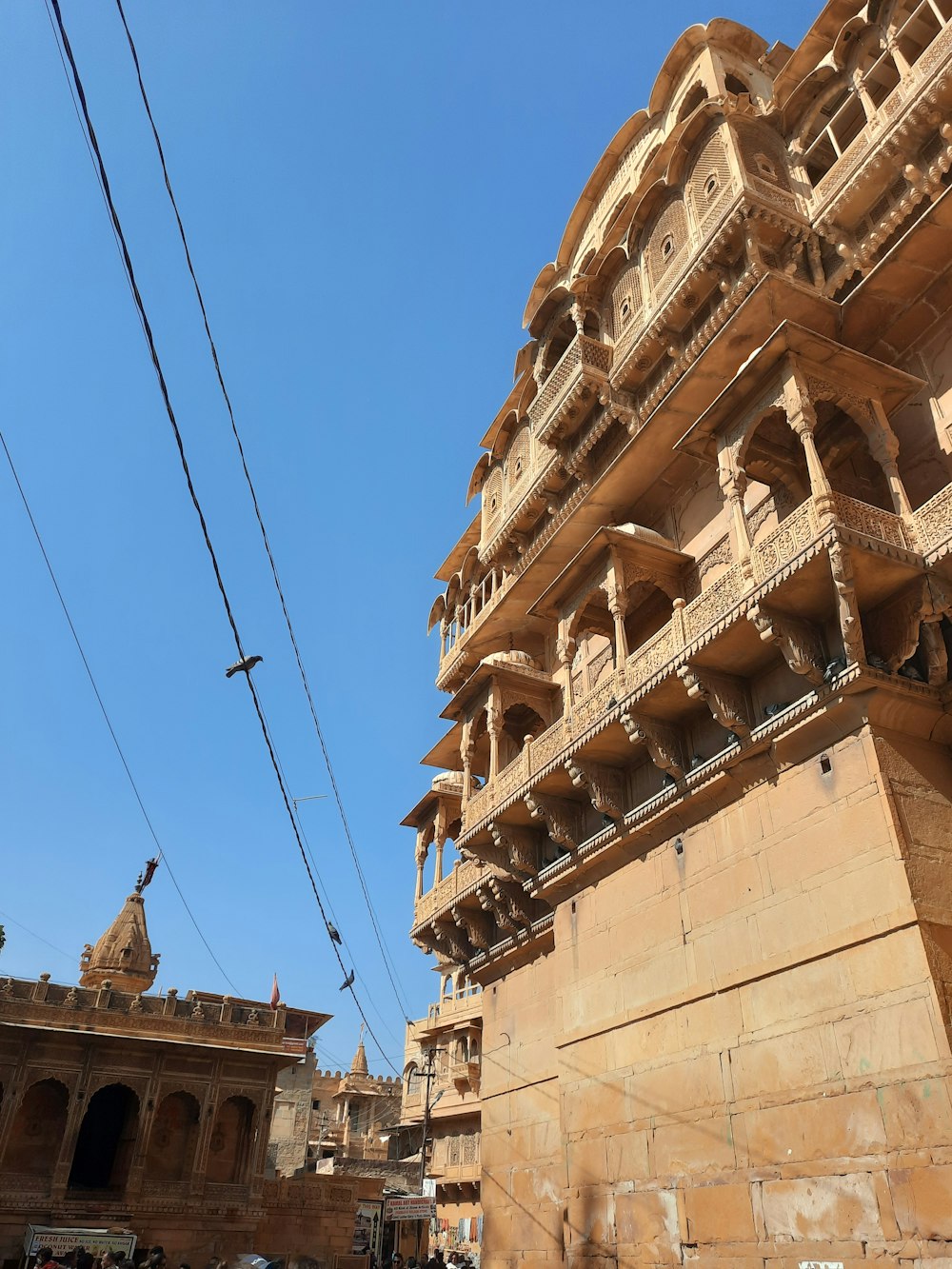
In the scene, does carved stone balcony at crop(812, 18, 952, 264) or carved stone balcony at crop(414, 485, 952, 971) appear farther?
carved stone balcony at crop(812, 18, 952, 264)

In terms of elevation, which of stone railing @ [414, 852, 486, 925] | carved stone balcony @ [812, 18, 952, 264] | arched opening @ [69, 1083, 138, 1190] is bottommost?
arched opening @ [69, 1083, 138, 1190]

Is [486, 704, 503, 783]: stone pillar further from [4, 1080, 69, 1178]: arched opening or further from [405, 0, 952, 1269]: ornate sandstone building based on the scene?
[4, 1080, 69, 1178]: arched opening

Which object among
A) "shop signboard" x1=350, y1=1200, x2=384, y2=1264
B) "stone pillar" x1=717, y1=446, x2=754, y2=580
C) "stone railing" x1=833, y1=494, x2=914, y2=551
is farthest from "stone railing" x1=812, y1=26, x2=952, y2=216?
"shop signboard" x1=350, y1=1200, x2=384, y2=1264

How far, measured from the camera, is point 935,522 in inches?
298

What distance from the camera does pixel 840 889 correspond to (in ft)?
23.6

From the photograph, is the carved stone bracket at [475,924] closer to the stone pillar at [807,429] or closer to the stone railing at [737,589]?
the stone railing at [737,589]

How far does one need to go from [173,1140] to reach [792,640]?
27.3 metres

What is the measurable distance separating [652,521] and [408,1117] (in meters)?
35.2

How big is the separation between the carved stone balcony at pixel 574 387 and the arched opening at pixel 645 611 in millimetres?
3037

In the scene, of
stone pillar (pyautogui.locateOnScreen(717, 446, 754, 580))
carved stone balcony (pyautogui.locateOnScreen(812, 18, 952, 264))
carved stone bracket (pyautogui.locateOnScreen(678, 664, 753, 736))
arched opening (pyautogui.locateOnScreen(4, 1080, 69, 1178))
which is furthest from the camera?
arched opening (pyautogui.locateOnScreen(4, 1080, 69, 1178))

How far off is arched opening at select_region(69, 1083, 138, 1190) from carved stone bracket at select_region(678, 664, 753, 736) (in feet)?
83.0

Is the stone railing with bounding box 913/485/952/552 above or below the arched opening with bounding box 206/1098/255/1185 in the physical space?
above

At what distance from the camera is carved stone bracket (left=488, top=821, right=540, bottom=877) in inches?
480

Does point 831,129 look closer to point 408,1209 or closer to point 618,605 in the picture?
point 618,605
